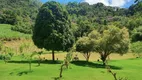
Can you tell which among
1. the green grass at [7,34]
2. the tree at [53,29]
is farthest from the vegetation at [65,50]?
the green grass at [7,34]

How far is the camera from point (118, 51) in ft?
178

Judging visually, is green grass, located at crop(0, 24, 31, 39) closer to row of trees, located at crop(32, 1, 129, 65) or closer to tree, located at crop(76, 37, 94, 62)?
row of trees, located at crop(32, 1, 129, 65)

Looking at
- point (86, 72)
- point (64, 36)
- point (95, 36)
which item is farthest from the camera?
point (95, 36)

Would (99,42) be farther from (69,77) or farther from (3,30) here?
(3,30)

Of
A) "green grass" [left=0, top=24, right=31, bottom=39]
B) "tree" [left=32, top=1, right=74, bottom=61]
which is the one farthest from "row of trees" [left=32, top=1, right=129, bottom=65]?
"green grass" [left=0, top=24, right=31, bottom=39]

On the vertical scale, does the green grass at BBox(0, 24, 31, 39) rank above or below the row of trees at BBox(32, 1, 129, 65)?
above

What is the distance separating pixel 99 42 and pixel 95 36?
91.1 inches

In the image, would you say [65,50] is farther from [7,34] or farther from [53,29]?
[7,34]

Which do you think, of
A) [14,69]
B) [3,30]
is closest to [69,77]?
[14,69]

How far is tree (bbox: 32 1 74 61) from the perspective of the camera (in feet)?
169

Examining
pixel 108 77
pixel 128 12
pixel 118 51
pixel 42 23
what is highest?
pixel 128 12

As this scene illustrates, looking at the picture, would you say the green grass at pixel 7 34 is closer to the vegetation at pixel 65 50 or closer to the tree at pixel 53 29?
the vegetation at pixel 65 50

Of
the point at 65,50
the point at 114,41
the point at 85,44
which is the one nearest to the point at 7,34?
the point at 65,50

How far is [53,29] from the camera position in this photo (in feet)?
171
